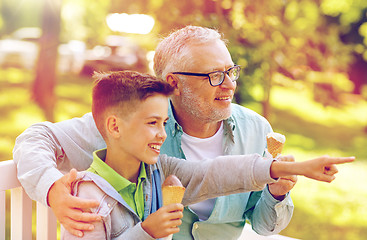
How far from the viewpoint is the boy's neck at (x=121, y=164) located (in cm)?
163

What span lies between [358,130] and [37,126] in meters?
7.31

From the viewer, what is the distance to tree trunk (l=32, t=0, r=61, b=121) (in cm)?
817

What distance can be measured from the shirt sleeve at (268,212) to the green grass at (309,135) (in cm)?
390

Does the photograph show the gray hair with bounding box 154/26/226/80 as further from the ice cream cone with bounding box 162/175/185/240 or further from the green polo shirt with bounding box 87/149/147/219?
the ice cream cone with bounding box 162/175/185/240

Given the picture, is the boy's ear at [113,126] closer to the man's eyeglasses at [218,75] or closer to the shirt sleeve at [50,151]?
the shirt sleeve at [50,151]

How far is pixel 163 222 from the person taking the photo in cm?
141

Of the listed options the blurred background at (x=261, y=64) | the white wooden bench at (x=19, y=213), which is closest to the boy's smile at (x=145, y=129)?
the white wooden bench at (x=19, y=213)

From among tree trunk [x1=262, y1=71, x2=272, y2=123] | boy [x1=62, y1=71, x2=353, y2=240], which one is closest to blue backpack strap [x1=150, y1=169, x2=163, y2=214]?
boy [x1=62, y1=71, x2=353, y2=240]

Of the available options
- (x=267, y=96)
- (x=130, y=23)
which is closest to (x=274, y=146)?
(x=267, y=96)

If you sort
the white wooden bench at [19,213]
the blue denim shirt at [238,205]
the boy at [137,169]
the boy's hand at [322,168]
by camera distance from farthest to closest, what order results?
the blue denim shirt at [238,205]
the white wooden bench at [19,213]
the boy at [137,169]
the boy's hand at [322,168]

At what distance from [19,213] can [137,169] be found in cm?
62

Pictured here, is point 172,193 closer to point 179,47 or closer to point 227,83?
point 227,83

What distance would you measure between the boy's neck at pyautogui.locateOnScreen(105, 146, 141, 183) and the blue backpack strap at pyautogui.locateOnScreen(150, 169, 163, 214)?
9 cm

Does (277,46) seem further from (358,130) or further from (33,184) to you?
(33,184)
